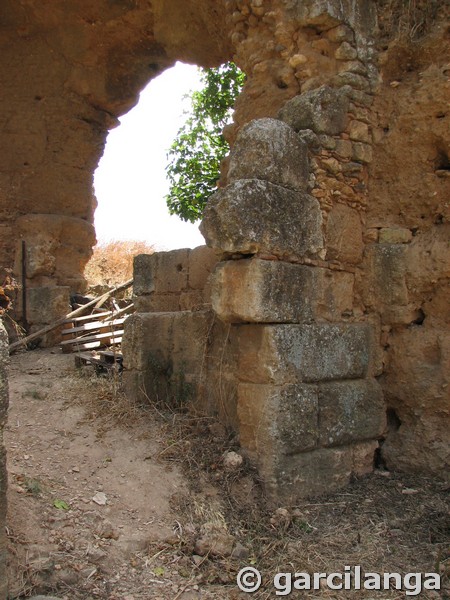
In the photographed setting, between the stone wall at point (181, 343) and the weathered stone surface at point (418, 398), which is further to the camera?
the stone wall at point (181, 343)

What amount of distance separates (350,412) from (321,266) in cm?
105

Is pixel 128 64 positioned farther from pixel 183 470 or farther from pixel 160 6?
pixel 183 470

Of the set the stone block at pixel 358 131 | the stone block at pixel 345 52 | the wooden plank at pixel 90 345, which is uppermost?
the stone block at pixel 345 52

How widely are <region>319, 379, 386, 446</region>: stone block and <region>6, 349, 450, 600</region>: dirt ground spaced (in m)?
0.35

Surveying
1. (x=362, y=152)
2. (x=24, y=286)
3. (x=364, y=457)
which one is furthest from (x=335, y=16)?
(x=24, y=286)

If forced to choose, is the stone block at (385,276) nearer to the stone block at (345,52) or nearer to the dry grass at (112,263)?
the stone block at (345,52)

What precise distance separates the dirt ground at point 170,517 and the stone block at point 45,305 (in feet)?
9.20

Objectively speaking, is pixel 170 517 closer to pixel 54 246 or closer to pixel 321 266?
pixel 321 266

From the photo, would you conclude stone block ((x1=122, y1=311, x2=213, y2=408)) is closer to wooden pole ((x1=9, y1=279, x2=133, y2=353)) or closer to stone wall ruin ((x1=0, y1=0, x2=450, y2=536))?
stone wall ruin ((x1=0, y1=0, x2=450, y2=536))

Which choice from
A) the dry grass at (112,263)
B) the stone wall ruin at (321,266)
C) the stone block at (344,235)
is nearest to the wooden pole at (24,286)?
the stone wall ruin at (321,266)

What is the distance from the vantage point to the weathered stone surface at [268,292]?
3955 millimetres

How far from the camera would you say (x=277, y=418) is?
13.0 ft

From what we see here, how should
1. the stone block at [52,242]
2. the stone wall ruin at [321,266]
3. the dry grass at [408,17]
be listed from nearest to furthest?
the stone wall ruin at [321,266] < the dry grass at [408,17] < the stone block at [52,242]

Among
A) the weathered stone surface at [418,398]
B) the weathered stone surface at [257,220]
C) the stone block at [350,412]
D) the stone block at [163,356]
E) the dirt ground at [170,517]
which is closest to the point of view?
the dirt ground at [170,517]
